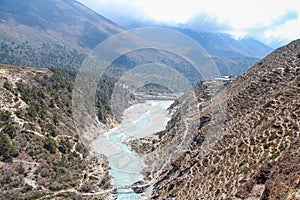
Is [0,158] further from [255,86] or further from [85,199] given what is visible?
[255,86]

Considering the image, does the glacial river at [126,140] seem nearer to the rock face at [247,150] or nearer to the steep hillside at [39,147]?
the steep hillside at [39,147]

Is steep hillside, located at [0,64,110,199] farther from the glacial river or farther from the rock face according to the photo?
the rock face

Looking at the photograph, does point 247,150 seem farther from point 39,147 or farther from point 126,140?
point 126,140

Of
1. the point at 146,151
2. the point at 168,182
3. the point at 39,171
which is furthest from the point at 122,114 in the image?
the point at 168,182

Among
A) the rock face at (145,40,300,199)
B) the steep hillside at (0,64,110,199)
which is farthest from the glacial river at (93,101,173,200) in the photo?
the rock face at (145,40,300,199)

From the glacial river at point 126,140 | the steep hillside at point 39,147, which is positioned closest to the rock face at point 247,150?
the glacial river at point 126,140

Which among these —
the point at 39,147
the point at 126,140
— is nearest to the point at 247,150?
the point at 39,147

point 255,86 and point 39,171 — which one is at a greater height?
point 255,86
